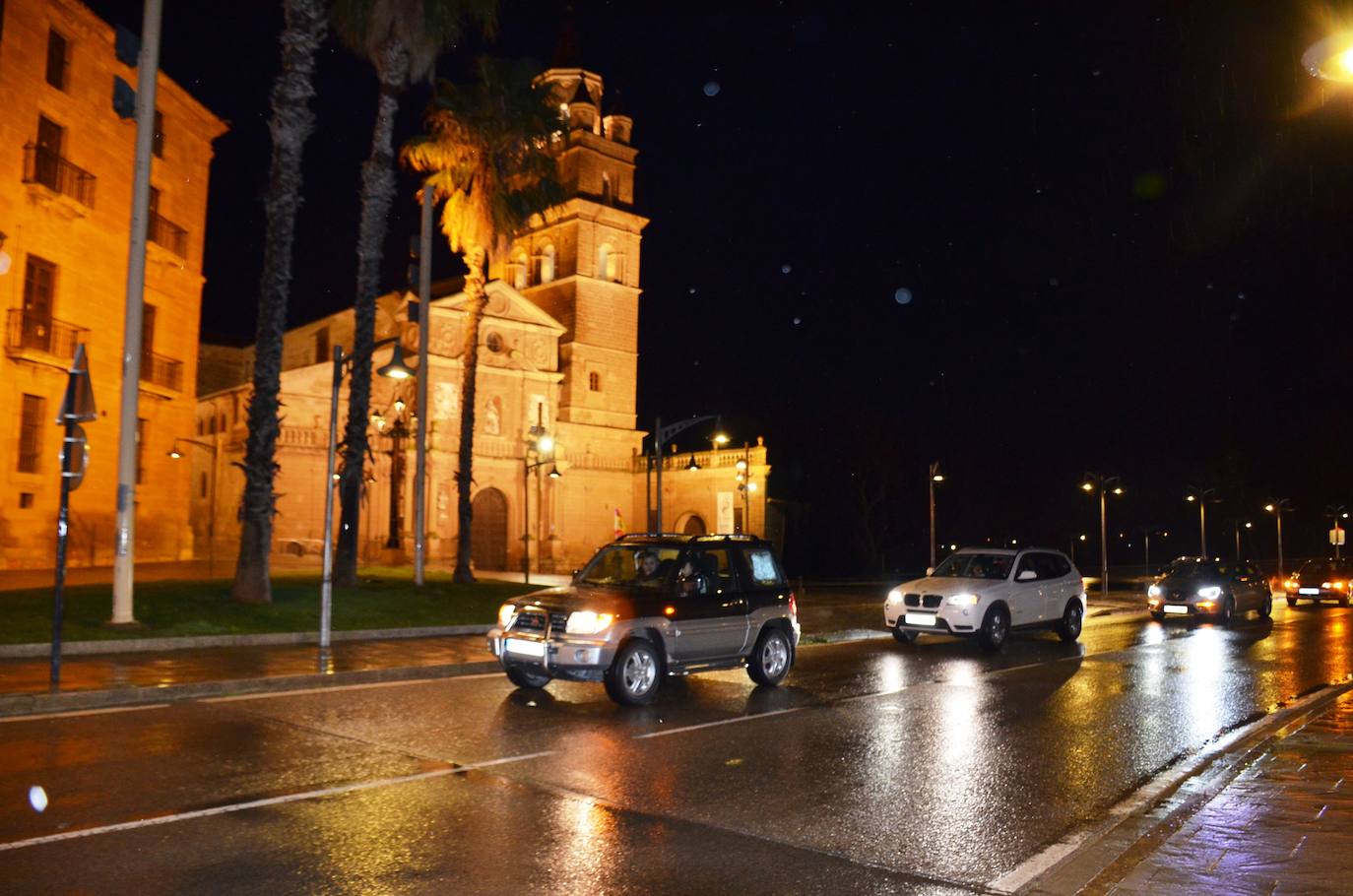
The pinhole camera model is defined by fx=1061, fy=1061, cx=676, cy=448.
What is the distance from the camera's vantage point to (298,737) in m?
9.44

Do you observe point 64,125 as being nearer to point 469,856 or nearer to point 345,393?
point 345,393

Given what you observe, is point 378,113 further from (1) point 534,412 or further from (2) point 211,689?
(1) point 534,412

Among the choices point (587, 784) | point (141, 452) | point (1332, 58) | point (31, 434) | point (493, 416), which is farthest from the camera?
point (493, 416)

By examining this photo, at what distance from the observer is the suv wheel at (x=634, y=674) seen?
11.4 meters

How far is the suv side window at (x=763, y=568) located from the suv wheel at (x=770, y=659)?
2.01 ft

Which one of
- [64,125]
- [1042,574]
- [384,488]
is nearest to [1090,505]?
[384,488]

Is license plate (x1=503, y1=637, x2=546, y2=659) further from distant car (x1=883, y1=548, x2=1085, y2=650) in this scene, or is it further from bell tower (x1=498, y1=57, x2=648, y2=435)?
bell tower (x1=498, y1=57, x2=648, y2=435)

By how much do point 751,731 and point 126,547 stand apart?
1086cm

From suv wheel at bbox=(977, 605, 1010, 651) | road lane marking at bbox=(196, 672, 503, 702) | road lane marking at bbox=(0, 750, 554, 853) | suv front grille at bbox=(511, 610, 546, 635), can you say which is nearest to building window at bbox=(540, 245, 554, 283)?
suv wheel at bbox=(977, 605, 1010, 651)

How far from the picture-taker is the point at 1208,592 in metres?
25.8

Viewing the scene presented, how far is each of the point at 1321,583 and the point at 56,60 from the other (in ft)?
136

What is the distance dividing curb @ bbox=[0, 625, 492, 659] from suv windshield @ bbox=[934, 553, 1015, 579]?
888cm

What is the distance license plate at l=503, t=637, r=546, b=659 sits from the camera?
451 inches

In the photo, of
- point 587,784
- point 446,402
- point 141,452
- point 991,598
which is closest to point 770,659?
point 587,784
